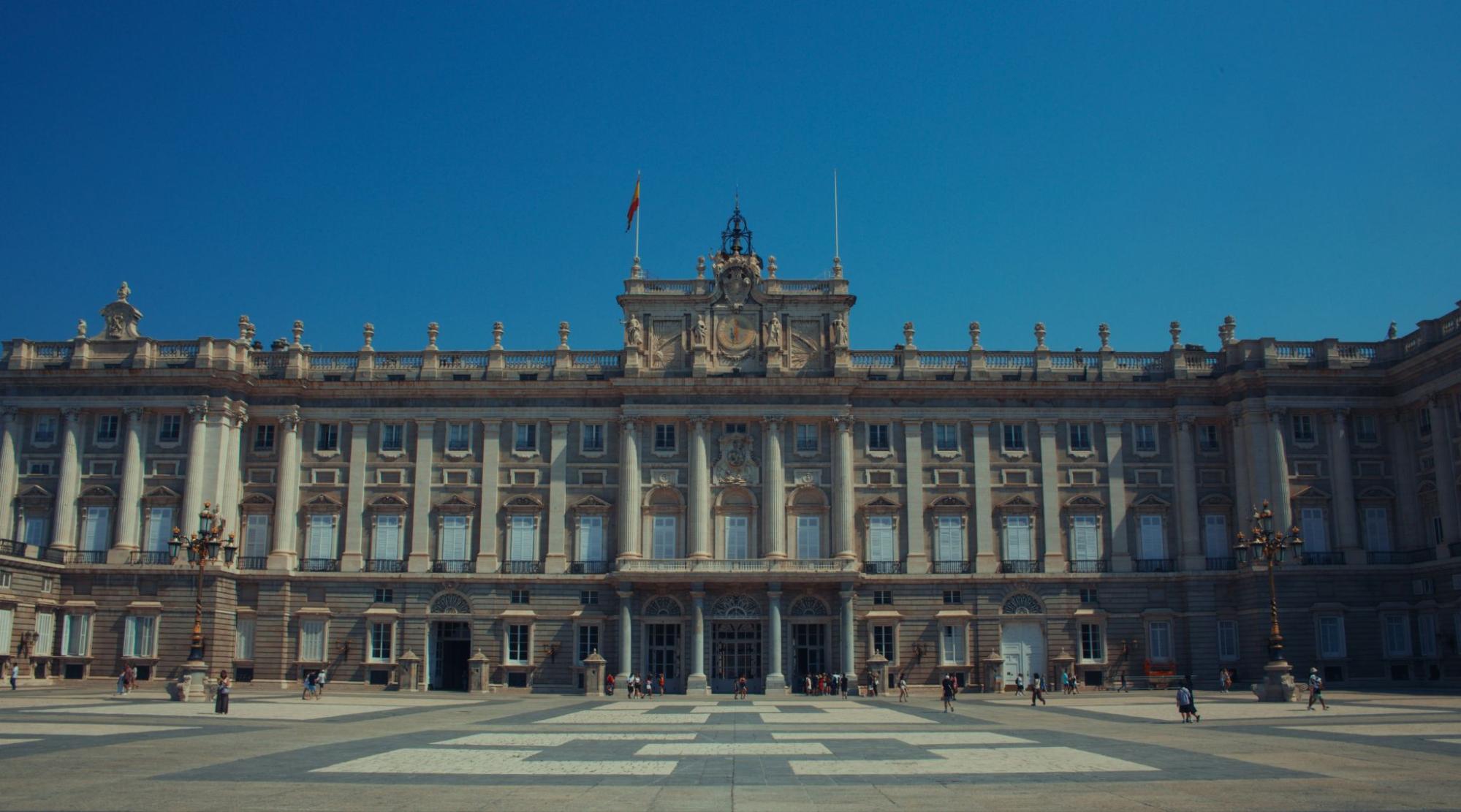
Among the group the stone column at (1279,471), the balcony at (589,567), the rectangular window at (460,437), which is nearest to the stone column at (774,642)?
the balcony at (589,567)

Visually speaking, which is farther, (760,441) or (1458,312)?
(760,441)

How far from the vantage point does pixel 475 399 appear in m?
60.9

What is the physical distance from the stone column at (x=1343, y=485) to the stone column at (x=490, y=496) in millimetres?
40304

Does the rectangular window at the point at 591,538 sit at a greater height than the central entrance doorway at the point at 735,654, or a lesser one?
greater

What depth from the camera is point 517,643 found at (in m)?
58.6

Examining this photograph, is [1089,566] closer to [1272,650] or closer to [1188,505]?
[1188,505]

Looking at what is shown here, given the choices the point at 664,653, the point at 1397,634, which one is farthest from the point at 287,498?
the point at 1397,634

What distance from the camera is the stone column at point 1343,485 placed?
5712cm

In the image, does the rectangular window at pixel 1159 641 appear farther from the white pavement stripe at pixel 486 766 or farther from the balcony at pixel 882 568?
the white pavement stripe at pixel 486 766

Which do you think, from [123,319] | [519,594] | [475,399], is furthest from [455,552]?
[123,319]

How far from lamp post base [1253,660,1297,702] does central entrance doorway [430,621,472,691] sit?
35.3 metres

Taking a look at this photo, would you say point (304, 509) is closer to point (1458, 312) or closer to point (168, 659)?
point (168, 659)

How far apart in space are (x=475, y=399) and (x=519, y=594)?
997 centimetres

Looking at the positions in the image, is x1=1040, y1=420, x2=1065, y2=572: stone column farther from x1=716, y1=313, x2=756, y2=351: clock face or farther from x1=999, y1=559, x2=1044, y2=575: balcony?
x1=716, y1=313, x2=756, y2=351: clock face
